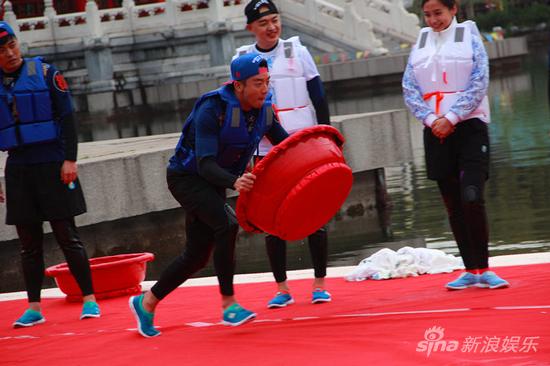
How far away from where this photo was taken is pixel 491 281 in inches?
273

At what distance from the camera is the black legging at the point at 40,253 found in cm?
748

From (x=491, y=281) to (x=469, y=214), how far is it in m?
0.39

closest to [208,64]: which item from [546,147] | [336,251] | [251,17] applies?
[546,147]

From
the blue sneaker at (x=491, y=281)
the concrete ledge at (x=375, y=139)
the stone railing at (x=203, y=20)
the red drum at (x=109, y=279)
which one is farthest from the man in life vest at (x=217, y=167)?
the stone railing at (x=203, y=20)

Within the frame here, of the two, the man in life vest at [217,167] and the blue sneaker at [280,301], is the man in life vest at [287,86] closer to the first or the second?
the blue sneaker at [280,301]

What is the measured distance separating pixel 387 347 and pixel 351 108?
73.5 feet

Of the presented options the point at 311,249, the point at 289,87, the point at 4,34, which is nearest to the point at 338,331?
the point at 311,249

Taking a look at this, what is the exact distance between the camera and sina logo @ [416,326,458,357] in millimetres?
5453

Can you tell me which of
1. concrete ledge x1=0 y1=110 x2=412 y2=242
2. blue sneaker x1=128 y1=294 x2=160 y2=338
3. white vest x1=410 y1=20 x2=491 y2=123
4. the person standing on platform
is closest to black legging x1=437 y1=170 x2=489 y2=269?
the person standing on platform

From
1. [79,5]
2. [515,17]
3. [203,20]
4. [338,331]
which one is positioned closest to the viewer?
[338,331]

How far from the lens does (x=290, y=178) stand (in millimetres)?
6207

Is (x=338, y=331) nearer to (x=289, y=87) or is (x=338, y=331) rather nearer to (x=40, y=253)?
(x=289, y=87)

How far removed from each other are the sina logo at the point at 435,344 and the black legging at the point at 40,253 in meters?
2.57

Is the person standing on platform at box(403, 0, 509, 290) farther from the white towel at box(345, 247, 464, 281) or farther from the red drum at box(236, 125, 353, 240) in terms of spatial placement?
the red drum at box(236, 125, 353, 240)
